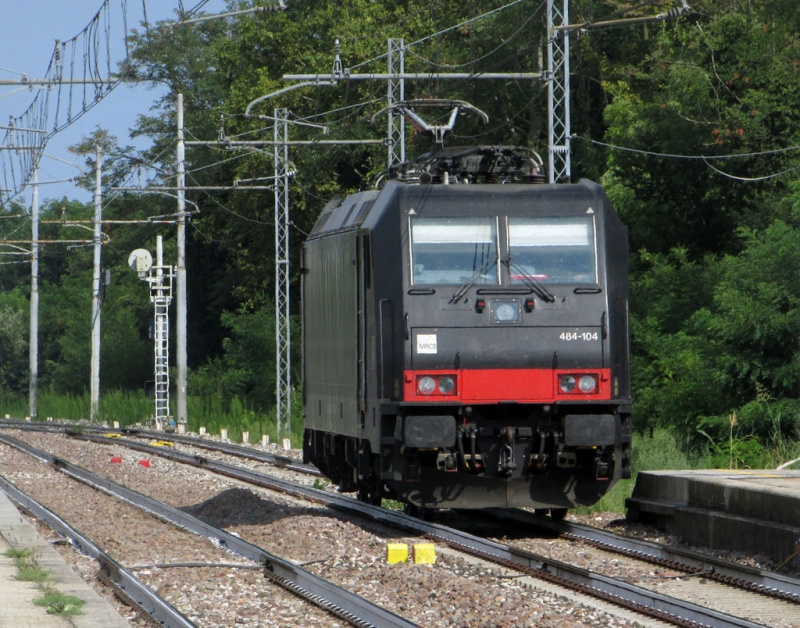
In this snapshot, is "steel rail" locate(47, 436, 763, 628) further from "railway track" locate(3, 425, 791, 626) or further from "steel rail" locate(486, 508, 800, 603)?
"steel rail" locate(486, 508, 800, 603)

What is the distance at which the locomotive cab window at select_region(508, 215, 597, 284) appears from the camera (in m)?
13.5

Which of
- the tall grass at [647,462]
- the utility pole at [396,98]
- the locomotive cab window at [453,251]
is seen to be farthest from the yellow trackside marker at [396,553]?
the utility pole at [396,98]

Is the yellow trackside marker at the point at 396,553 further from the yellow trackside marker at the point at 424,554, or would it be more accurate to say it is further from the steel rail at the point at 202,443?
the steel rail at the point at 202,443

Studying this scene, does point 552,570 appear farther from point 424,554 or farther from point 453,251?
point 453,251

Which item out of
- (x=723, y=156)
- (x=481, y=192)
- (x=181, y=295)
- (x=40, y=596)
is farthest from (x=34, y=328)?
(x=40, y=596)

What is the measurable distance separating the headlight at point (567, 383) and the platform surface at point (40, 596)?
16.3ft

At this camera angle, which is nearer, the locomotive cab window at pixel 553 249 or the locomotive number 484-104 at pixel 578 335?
the locomotive number 484-104 at pixel 578 335

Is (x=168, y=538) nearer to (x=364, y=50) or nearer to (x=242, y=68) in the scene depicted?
(x=364, y=50)

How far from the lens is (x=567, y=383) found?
13242 millimetres

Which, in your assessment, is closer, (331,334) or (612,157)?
(331,334)

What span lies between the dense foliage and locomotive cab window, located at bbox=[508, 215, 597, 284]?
17.3 feet

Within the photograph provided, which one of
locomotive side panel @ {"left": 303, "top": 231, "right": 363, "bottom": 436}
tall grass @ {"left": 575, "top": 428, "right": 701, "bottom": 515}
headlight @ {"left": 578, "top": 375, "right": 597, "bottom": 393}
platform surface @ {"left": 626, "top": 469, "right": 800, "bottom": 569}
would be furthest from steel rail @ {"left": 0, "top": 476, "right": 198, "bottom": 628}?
tall grass @ {"left": 575, "top": 428, "right": 701, "bottom": 515}

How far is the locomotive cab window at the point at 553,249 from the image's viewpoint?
13508 mm

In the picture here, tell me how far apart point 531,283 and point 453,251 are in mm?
830
